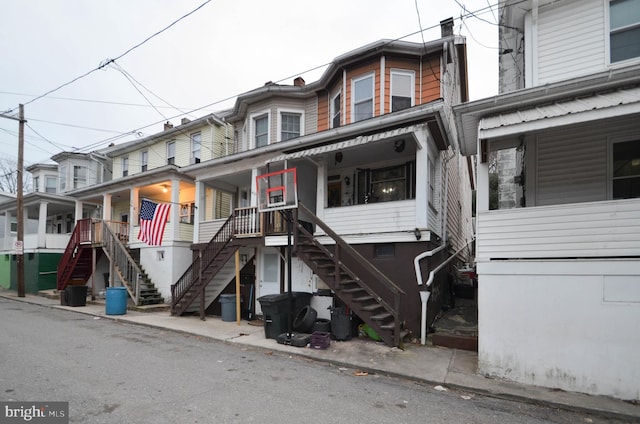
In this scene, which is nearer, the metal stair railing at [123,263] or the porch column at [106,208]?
the metal stair railing at [123,263]

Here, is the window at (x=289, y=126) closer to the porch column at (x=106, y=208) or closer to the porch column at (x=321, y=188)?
the porch column at (x=321, y=188)

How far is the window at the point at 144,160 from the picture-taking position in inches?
741

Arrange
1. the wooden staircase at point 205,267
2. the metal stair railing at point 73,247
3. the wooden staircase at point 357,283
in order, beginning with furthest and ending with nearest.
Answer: the metal stair railing at point 73,247 → the wooden staircase at point 205,267 → the wooden staircase at point 357,283

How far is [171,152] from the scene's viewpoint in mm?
17734

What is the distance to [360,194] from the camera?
10.8 m

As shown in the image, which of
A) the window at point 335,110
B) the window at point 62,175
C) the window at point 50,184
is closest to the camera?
the window at point 335,110

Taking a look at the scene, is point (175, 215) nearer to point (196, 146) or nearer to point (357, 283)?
point (196, 146)

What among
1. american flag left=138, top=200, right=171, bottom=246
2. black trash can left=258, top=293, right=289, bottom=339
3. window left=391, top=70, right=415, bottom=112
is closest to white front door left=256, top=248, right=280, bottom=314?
black trash can left=258, top=293, right=289, bottom=339

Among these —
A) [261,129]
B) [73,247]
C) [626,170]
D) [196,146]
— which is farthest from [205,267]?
[626,170]

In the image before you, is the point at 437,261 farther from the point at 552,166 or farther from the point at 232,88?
the point at 232,88

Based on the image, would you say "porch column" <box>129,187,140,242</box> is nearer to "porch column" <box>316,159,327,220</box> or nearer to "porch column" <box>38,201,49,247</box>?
"porch column" <box>38,201,49,247</box>

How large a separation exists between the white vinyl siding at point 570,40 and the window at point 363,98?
4.66m

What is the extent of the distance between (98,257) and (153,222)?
680 cm

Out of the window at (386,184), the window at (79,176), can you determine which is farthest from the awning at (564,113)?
the window at (79,176)
